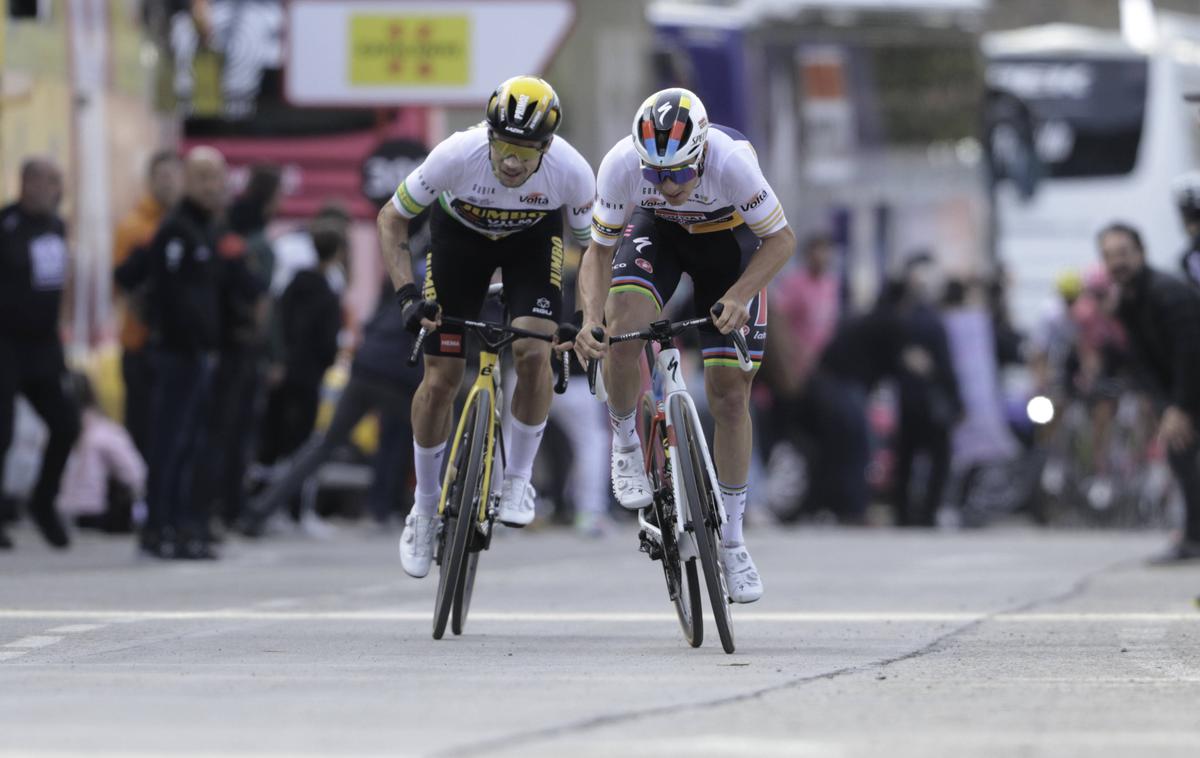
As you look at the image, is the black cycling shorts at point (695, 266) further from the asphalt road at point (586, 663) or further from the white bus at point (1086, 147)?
the white bus at point (1086, 147)

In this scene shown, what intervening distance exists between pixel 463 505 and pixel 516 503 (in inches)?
16.2

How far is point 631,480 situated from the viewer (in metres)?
9.92

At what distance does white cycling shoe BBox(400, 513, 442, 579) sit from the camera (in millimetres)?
10406

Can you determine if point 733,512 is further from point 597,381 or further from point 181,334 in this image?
point 181,334

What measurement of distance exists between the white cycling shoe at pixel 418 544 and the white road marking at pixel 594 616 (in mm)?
637

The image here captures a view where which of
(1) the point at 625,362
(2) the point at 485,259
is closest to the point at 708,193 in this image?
(1) the point at 625,362

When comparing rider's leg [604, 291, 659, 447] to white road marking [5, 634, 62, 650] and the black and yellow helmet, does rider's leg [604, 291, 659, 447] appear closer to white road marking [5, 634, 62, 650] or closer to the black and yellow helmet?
the black and yellow helmet

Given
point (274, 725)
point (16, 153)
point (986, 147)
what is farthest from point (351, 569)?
point (986, 147)

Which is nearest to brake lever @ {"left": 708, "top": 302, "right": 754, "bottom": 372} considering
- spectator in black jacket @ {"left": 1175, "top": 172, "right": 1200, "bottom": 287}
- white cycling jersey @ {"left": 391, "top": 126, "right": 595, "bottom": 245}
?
white cycling jersey @ {"left": 391, "top": 126, "right": 595, "bottom": 245}

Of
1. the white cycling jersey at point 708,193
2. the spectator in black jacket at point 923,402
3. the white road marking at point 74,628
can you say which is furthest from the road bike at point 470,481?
the spectator in black jacket at point 923,402

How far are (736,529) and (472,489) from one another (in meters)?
0.99

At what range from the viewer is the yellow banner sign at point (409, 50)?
20516 mm

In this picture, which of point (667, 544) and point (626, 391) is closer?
point (667, 544)

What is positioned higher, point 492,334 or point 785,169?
point 492,334
